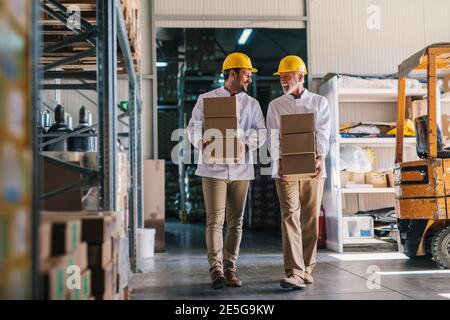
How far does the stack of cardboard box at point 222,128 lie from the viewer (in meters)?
5.12

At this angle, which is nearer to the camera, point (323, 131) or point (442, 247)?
point (323, 131)

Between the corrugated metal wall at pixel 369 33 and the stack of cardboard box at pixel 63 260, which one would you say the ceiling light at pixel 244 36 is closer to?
the corrugated metal wall at pixel 369 33

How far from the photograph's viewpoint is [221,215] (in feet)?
17.5

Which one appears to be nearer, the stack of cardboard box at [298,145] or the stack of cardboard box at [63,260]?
the stack of cardboard box at [63,260]

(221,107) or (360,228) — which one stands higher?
(221,107)

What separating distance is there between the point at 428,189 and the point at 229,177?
8.54 feet

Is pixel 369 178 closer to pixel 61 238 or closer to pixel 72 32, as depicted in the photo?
pixel 72 32

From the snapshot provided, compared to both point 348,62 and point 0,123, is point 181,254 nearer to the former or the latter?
point 348,62

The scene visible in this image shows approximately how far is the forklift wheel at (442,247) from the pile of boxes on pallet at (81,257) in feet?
15.2

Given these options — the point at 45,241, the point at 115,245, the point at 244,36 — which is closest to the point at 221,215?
the point at 115,245

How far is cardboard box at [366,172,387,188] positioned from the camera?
8828 millimetres

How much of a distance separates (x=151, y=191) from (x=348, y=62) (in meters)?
4.21

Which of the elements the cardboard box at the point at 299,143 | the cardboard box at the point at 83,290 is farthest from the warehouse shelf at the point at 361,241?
the cardboard box at the point at 83,290
